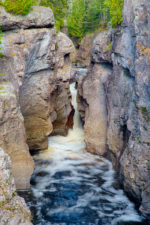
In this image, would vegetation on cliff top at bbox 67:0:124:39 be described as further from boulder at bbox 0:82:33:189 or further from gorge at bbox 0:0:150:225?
boulder at bbox 0:82:33:189

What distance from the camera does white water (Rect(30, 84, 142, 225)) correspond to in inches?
388

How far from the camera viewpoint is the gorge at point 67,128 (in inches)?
387

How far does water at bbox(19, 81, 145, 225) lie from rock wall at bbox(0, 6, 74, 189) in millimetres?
1113

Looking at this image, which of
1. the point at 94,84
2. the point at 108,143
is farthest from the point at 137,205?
the point at 94,84

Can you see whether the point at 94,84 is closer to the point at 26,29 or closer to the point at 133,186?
the point at 26,29

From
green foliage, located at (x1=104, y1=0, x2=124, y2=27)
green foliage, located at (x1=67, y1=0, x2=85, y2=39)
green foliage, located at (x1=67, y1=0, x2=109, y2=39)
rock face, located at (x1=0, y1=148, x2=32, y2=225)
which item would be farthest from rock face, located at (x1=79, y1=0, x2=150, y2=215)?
green foliage, located at (x1=67, y1=0, x2=85, y2=39)

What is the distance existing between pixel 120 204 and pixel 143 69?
525 cm

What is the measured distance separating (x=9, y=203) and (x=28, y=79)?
8988 millimetres

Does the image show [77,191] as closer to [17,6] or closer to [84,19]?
[17,6]

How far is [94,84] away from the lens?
15.7m

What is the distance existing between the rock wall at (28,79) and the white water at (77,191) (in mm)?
1182

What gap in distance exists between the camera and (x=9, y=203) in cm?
585

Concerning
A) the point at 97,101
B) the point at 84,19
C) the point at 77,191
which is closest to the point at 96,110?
the point at 97,101

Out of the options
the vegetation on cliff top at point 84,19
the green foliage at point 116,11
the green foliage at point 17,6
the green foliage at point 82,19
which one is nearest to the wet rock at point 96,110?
the green foliage at point 116,11
